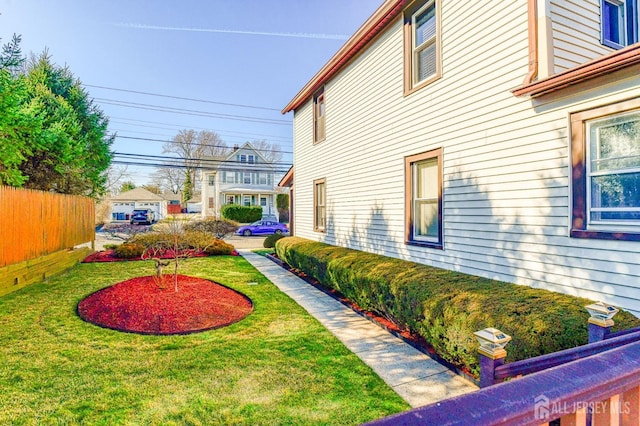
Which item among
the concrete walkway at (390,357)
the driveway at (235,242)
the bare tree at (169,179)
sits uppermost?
the bare tree at (169,179)

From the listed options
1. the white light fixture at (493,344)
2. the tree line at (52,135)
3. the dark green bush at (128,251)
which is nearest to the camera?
the white light fixture at (493,344)

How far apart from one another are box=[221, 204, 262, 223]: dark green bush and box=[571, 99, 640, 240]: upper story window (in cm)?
3057

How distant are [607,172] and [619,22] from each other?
3.41 m

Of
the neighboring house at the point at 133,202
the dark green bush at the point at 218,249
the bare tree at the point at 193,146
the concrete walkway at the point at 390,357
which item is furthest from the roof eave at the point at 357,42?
the neighboring house at the point at 133,202

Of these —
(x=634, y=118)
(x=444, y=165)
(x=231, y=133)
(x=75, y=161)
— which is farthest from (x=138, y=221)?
(x=634, y=118)

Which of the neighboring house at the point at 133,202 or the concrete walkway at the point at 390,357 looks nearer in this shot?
the concrete walkway at the point at 390,357

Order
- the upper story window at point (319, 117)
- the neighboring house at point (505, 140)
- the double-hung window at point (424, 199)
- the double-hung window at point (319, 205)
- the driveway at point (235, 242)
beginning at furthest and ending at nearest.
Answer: the driveway at point (235, 242)
the upper story window at point (319, 117)
the double-hung window at point (319, 205)
the double-hung window at point (424, 199)
the neighboring house at point (505, 140)

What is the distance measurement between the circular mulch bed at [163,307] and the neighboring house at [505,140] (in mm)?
3435

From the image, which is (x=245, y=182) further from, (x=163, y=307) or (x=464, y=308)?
(x=464, y=308)

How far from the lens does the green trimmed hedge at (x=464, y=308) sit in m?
3.13

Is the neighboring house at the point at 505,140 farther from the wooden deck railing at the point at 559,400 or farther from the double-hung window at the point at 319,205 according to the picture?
the wooden deck railing at the point at 559,400

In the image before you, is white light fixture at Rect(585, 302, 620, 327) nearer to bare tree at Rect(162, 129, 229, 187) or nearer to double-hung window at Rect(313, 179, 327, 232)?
double-hung window at Rect(313, 179, 327, 232)

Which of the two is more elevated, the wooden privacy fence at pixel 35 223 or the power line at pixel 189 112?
the power line at pixel 189 112

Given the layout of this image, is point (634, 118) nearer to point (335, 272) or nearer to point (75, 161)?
point (335, 272)
